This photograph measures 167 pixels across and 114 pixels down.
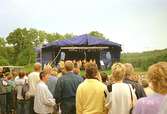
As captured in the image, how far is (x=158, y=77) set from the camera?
452 cm

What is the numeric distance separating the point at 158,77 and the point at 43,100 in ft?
17.6

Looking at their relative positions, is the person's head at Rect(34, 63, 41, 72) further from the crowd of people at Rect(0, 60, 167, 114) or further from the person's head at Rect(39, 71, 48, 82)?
the person's head at Rect(39, 71, 48, 82)

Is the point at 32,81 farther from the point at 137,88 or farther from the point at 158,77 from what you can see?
the point at 158,77

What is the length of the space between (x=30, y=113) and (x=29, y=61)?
1301 inches

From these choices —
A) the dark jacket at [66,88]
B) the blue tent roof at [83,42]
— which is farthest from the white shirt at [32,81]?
the blue tent roof at [83,42]

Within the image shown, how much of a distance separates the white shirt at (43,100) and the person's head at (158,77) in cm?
508

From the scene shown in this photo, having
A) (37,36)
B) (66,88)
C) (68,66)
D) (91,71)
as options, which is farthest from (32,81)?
(37,36)

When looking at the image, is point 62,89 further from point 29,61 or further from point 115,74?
point 29,61

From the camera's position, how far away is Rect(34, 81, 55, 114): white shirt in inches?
376

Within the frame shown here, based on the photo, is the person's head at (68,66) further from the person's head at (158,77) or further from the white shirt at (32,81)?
the person's head at (158,77)

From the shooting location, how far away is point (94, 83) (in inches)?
285

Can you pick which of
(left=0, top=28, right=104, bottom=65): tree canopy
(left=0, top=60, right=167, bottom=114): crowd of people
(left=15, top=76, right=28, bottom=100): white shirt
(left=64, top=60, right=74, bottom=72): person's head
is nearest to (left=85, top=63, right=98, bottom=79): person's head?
(left=0, top=60, right=167, bottom=114): crowd of people

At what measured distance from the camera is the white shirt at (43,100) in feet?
31.3

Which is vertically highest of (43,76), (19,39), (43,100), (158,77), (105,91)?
(19,39)
